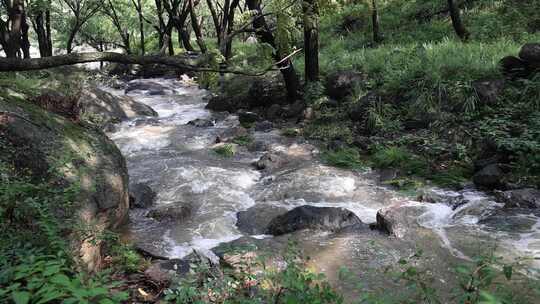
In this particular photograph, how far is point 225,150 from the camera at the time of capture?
10.2 m

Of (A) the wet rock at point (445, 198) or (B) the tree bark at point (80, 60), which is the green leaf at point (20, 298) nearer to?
(B) the tree bark at point (80, 60)

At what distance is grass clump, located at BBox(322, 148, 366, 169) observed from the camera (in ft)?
29.5

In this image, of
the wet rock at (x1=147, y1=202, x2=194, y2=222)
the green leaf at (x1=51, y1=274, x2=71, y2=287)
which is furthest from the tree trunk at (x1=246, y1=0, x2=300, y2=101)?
the green leaf at (x1=51, y1=274, x2=71, y2=287)

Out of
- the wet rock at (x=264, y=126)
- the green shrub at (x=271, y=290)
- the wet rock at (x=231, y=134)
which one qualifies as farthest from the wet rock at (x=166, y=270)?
the wet rock at (x=264, y=126)

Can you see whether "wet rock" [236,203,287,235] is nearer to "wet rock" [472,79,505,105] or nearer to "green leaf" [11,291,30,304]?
"green leaf" [11,291,30,304]

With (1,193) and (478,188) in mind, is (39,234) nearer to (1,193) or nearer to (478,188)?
(1,193)

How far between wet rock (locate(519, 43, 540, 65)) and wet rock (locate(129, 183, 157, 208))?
28.3 ft

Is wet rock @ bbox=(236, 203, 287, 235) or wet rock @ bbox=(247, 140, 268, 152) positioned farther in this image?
wet rock @ bbox=(247, 140, 268, 152)

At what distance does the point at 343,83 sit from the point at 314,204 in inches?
236

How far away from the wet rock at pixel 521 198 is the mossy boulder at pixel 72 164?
5.91 metres

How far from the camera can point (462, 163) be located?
8273mm

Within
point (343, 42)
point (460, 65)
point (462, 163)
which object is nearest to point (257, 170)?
point (462, 163)

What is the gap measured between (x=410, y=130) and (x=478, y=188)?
2.96 metres

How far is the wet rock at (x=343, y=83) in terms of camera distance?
479 inches
